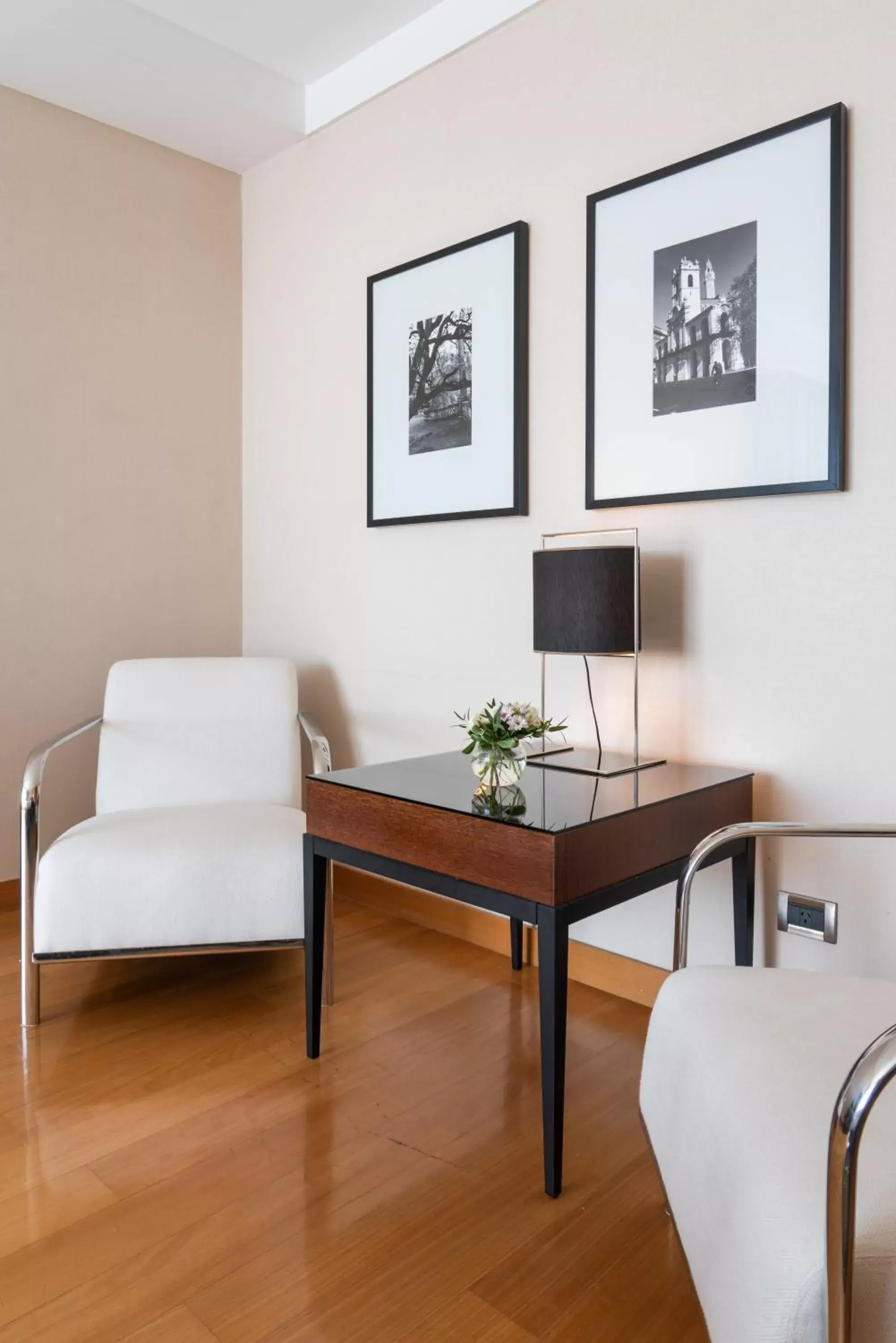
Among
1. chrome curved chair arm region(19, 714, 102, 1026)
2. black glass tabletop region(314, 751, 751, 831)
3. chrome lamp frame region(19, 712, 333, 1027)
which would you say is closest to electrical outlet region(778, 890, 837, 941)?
black glass tabletop region(314, 751, 751, 831)

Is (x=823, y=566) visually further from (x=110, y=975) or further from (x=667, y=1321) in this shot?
(x=110, y=975)

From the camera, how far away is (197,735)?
100.0 inches

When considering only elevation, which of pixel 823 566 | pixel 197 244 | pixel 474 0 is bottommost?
pixel 823 566

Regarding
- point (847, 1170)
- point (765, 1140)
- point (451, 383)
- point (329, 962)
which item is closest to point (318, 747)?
point (329, 962)

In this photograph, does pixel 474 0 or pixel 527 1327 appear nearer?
pixel 527 1327

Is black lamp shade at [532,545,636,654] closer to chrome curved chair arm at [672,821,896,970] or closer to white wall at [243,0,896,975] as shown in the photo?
white wall at [243,0,896,975]

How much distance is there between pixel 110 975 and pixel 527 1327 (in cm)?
147

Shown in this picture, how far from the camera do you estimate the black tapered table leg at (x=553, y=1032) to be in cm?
144

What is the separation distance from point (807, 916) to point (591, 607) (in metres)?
0.74

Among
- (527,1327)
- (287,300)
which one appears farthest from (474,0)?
(527,1327)

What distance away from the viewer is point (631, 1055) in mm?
1918

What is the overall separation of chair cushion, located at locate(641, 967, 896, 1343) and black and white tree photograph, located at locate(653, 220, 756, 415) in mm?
1199

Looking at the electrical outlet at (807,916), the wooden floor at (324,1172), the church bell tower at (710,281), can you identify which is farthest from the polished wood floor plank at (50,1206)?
the church bell tower at (710,281)

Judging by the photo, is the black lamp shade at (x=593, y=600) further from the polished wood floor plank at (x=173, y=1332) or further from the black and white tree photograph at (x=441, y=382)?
the polished wood floor plank at (x=173, y=1332)
